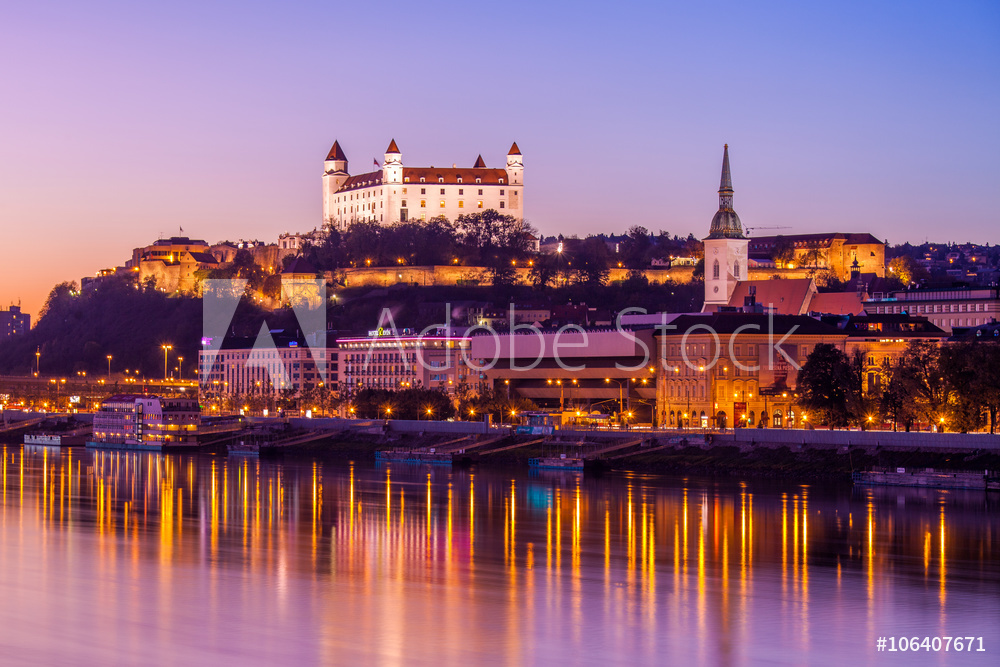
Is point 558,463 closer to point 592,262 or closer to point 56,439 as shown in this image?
point 56,439

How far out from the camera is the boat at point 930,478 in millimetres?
43531

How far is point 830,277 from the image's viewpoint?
11481 centimetres

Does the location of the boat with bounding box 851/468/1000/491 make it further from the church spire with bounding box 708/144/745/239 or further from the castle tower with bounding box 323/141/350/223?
the castle tower with bounding box 323/141/350/223

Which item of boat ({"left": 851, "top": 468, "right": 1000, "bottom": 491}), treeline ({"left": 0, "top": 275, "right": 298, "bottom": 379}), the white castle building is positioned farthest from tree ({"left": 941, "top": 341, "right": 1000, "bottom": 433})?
the white castle building

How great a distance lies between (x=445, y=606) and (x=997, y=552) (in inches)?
512

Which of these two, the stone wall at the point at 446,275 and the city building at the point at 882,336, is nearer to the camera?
the city building at the point at 882,336

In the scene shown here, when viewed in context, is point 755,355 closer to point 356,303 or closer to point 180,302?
point 356,303

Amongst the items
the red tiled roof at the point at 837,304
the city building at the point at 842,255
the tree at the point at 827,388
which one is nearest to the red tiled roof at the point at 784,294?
the red tiled roof at the point at 837,304

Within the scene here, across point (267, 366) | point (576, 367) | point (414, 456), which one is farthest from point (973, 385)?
point (267, 366)

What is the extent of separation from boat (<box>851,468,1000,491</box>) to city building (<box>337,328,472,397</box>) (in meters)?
38.0

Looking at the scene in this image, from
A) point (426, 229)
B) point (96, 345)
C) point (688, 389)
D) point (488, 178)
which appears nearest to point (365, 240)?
point (426, 229)

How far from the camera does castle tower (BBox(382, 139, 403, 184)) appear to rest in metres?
126

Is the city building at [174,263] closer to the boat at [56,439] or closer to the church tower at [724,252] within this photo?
the boat at [56,439]

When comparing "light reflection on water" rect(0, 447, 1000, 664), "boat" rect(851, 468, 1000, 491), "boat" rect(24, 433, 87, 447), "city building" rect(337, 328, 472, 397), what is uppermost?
"city building" rect(337, 328, 472, 397)
